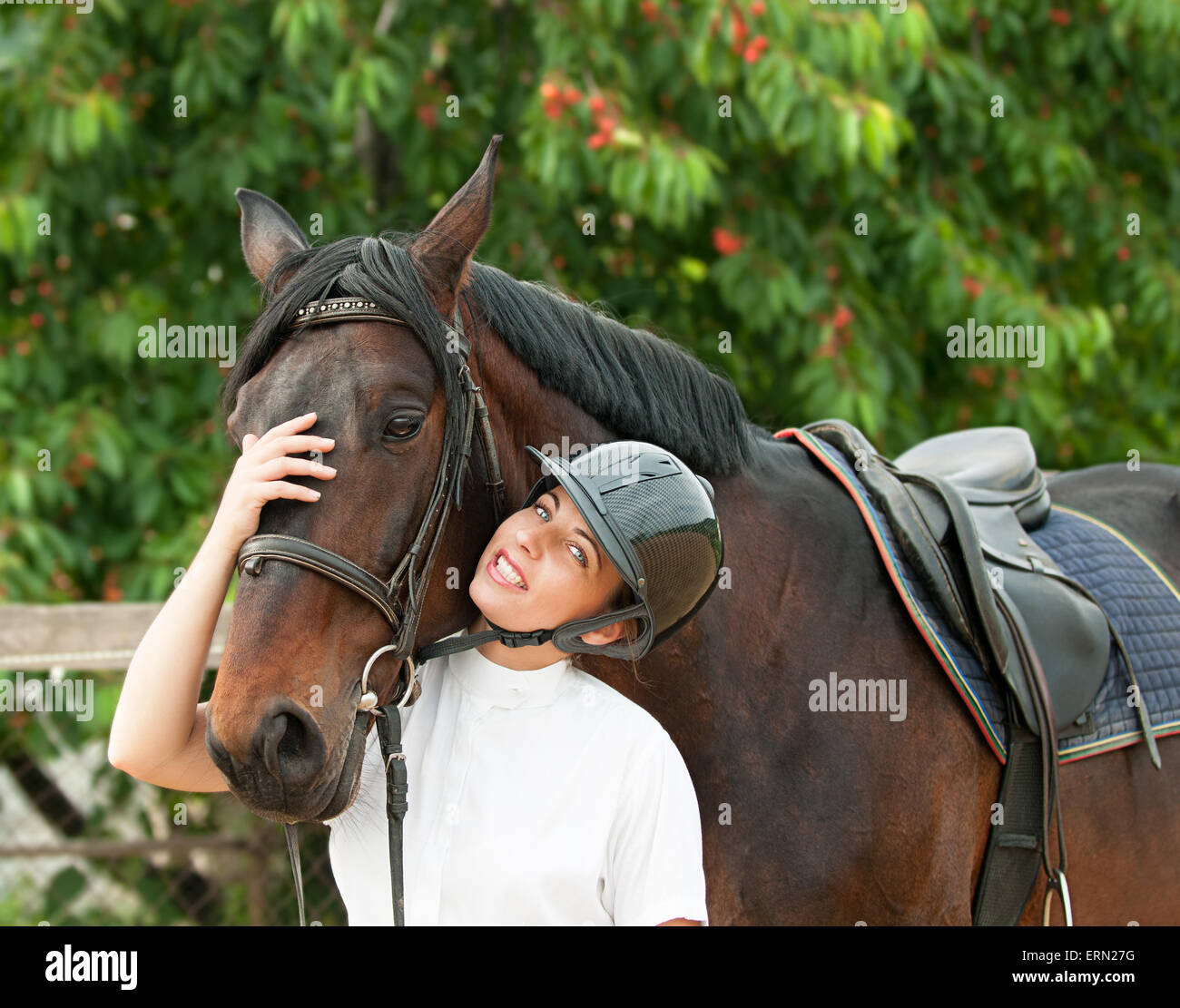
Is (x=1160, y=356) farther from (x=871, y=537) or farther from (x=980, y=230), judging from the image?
(x=871, y=537)

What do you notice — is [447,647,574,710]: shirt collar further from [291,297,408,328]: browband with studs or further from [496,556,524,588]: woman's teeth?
[291,297,408,328]: browband with studs

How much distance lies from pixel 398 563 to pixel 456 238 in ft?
1.81

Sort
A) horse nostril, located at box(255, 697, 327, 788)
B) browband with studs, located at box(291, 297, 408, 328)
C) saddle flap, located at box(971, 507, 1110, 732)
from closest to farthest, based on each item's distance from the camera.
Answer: horse nostril, located at box(255, 697, 327, 788)
browband with studs, located at box(291, 297, 408, 328)
saddle flap, located at box(971, 507, 1110, 732)

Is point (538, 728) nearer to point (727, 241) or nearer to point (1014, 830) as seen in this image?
point (1014, 830)

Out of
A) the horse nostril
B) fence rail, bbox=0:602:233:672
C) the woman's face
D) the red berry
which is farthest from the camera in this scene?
the red berry

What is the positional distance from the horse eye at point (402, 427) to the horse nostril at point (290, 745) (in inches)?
16.0

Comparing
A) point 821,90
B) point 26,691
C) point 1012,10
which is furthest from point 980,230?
point 26,691

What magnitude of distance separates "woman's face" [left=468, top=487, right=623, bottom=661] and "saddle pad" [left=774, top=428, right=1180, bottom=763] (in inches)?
31.3

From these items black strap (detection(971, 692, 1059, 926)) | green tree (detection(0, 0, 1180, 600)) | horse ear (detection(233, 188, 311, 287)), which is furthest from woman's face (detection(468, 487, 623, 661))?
green tree (detection(0, 0, 1180, 600))

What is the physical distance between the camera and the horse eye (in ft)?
4.97

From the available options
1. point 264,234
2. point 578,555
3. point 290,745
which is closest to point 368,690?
point 290,745

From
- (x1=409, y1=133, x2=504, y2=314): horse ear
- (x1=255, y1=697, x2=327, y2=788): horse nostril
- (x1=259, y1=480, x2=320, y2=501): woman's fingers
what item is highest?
(x1=409, y1=133, x2=504, y2=314): horse ear

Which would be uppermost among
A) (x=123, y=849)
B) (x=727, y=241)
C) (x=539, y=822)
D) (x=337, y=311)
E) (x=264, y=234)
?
(x=727, y=241)

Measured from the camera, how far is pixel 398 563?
4.96 ft
